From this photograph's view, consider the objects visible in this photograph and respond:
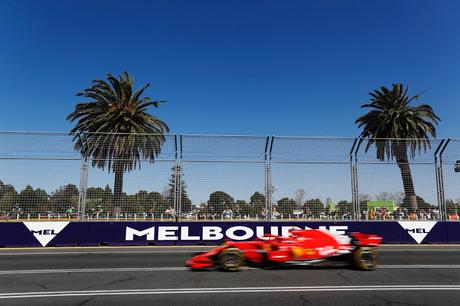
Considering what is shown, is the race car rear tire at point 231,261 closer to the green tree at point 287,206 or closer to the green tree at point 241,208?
the green tree at point 241,208

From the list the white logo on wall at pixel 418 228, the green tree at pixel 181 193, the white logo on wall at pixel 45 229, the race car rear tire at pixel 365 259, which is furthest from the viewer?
the white logo on wall at pixel 418 228

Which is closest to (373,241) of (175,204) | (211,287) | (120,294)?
(211,287)

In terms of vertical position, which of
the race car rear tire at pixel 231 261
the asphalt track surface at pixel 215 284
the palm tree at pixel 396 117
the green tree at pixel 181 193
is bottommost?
the asphalt track surface at pixel 215 284

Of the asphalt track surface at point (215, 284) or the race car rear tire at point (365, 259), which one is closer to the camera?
the asphalt track surface at point (215, 284)

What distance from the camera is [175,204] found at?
1362 cm

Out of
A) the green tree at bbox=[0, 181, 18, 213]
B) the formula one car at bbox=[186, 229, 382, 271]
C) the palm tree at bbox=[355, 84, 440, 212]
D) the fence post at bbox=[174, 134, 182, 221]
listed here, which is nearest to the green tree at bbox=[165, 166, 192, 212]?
the fence post at bbox=[174, 134, 182, 221]

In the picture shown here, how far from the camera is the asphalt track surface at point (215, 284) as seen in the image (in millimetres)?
5582

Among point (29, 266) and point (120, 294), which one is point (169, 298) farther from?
point (29, 266)

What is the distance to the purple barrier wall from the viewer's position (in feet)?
43.0

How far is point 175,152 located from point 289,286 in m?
8.26

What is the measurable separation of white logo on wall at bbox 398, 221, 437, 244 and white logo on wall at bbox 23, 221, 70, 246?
1232 centimetres

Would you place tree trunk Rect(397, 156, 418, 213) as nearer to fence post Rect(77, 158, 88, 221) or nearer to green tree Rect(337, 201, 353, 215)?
green tree Rect(337, 201, 353, 215)

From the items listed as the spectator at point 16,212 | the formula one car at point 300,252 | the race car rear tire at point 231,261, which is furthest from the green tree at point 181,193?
the race car rear tire at point 231,261

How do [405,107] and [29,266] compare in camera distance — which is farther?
[405,107]
